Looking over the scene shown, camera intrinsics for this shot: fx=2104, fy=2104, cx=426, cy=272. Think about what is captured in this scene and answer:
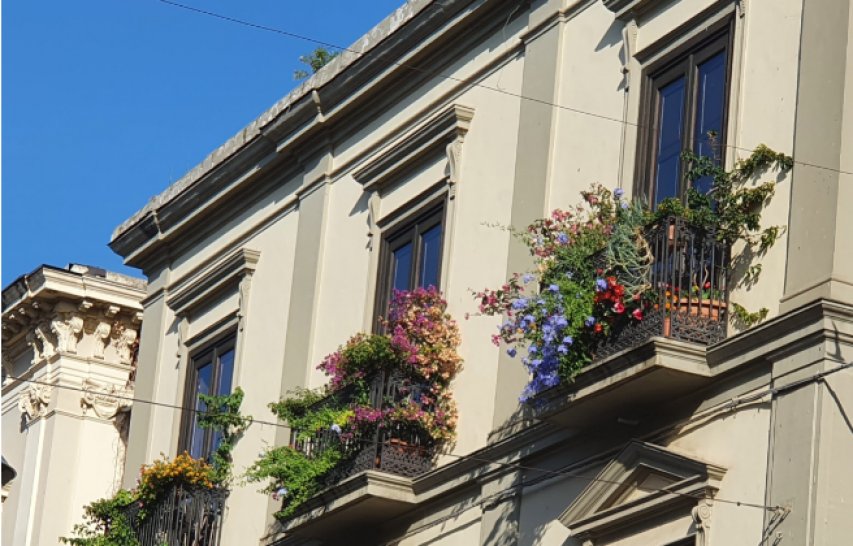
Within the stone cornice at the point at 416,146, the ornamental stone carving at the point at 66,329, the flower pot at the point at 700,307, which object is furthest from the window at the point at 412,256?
the ornamental stone carving at the point at 66,329

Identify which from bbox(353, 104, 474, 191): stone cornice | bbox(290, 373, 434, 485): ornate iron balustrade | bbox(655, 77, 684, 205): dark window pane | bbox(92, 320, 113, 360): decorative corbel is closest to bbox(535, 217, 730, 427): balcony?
bbox(655, 77, 684, 205): dark window pane

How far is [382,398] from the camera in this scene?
58.7 feet

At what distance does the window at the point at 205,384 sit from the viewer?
22391 millimetres

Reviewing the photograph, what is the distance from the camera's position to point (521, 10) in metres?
18.4

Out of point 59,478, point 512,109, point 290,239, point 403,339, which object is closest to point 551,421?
point 403,339

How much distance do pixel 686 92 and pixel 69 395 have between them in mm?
14092

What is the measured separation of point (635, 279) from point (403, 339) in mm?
3560

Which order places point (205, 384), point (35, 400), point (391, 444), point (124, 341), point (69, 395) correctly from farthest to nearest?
point (124, 341)
point (35, 400)
point (69, 395)
point (205, 384)
point (391, 444)

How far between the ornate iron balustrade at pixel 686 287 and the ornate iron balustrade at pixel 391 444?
358cm

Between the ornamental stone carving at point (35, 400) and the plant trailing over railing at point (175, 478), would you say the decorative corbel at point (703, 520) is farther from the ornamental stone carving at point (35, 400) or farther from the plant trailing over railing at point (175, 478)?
the ornamental stone carving at point (35, 400)

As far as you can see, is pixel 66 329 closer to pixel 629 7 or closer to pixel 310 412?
pixel 310 412

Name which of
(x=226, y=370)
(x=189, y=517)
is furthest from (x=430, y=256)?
(x=226, y=370)

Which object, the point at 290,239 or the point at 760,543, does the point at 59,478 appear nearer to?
the point at 290,239

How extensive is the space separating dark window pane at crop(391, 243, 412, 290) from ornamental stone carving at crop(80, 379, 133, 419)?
893 cm
